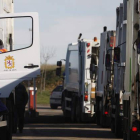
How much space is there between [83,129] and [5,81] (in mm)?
9171

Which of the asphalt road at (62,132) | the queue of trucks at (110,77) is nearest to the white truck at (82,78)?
the queue of trucks at (110,77)

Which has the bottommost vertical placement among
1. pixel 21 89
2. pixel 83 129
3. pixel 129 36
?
pixel 83 129

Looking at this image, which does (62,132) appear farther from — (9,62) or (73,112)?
(9,62)

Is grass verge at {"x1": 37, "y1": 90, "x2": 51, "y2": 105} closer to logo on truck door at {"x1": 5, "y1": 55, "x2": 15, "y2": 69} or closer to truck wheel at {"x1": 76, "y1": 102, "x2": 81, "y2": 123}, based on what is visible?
truck wheel at {"x1": 76, "y1": 102, "x2": 81, "y2": 123}

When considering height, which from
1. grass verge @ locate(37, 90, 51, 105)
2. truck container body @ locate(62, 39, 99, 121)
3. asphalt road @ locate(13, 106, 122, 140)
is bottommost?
grass verge @ locate(37, 90, 51, 105)

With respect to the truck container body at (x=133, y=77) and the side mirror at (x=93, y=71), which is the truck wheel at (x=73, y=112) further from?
the truck container body at (x=133, y=77)

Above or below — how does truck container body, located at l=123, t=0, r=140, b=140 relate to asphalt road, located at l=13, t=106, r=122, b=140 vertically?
above

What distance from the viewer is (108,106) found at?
2194cm

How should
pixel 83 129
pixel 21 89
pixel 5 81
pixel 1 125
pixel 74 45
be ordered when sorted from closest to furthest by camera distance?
pixel 1 125 < pixel 5 81 < pixel 21 89 < pixel 83 129 < pixel 74 45

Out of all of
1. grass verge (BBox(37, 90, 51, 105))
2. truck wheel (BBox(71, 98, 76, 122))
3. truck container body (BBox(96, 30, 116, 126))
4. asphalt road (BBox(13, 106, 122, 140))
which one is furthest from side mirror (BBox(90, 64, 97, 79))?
grass verge (BBox(37, 90, 51, 105))

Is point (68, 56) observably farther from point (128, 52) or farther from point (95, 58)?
point (128, 52)

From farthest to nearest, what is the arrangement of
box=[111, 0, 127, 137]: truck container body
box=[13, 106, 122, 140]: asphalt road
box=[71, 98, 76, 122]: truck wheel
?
box=[71, 98, 76, 122]: truck wheel < box=[13, 106, 122, 140]: asphalt road < box=[111, 0, 127, 137]: truck container body

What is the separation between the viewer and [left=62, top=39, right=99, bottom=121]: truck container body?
25422mm

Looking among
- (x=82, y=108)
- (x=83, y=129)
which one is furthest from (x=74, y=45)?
(x=83, y=129)
